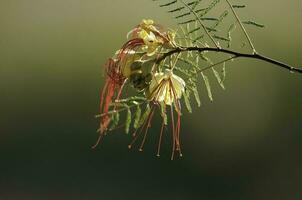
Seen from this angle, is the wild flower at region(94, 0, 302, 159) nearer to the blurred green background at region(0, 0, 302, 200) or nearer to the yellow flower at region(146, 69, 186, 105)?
the yellow flower at region(146, 69, 186, 105)

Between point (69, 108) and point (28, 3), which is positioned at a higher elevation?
point (28, 3)

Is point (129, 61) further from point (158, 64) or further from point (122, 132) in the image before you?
point (122, 132)

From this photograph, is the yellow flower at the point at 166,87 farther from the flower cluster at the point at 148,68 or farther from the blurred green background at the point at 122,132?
the blurred green background at the point at 122,132

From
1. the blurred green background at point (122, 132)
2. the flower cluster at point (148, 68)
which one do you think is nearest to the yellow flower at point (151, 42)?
the flower cluster at point (148, 68)

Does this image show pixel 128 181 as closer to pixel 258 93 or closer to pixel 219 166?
pixel 219 166

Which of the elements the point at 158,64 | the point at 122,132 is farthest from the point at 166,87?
the point at 122,132

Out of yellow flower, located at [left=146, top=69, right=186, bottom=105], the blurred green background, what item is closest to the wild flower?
yellow flower, located at [left=146, top=69, right=186, bottom=105]

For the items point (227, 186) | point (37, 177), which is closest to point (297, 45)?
point (227, 186)

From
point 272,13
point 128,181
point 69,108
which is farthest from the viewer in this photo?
point 272,13
